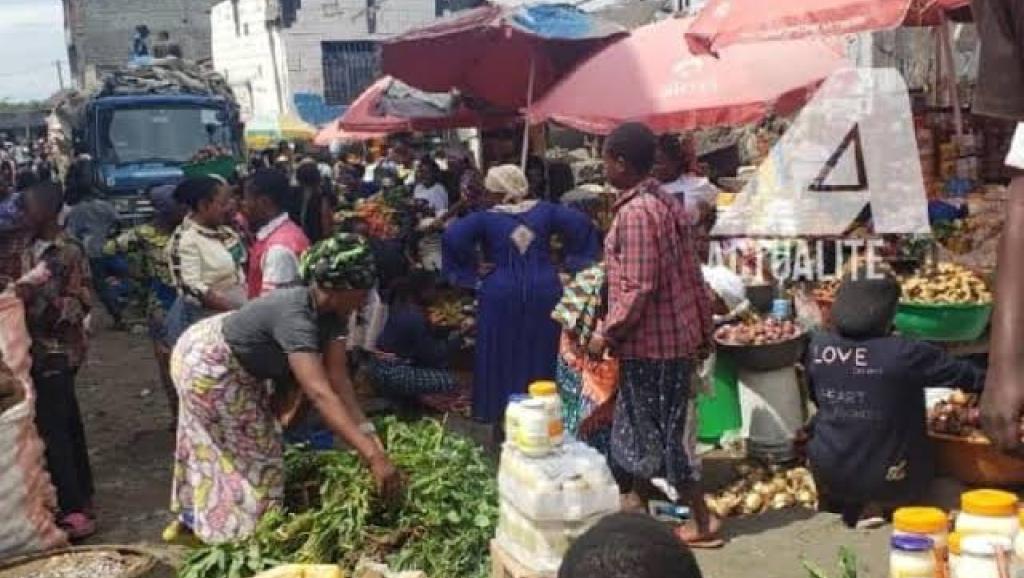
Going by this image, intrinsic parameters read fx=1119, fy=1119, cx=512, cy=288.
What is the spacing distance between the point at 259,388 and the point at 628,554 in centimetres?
247

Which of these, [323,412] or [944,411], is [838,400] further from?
[323,412]

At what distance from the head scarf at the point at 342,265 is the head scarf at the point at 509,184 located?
8.26 ft

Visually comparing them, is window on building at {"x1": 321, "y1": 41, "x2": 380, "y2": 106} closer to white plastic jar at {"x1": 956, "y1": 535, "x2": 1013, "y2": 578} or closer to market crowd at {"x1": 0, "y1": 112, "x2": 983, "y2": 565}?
market crowd at {"x1": 0, "y1": 112, "x2": 983, "y2": 565}

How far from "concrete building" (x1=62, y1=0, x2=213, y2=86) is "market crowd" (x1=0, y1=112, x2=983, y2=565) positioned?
3446 cm

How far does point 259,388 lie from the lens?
4168 millimetres

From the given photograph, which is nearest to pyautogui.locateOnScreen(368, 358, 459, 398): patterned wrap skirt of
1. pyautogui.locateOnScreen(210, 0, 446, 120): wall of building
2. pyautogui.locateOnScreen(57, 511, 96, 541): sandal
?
pyautogui.locateOnScreen(57, 511, 96, 541): sandal

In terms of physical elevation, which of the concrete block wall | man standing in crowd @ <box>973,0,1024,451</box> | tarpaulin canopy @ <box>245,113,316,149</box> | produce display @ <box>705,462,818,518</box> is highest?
the concrete block wall

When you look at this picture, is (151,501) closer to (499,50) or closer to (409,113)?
(499,50)

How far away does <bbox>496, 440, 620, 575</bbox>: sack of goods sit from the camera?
3.53m

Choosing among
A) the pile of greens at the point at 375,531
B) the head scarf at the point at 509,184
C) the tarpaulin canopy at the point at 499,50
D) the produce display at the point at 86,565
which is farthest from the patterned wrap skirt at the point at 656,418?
the tarpaulin canopy at the point at 499,50

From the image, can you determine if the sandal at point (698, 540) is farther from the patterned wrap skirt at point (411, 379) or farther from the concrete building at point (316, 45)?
the concrete building at point (316, 45)

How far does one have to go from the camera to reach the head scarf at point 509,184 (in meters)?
6.28

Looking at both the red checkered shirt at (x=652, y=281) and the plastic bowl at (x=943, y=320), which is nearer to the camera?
the red checkered shirt at (x=652, y=281)

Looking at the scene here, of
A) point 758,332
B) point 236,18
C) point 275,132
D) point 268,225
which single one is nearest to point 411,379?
point 268,225
